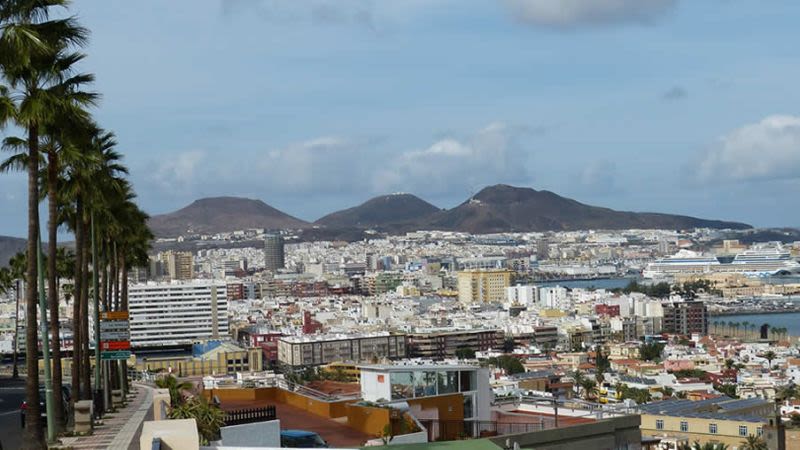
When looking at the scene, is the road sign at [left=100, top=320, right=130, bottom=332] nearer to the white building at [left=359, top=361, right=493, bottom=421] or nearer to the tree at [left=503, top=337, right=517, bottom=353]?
the white building at [left=359, top=361, right=493, bottom=421]

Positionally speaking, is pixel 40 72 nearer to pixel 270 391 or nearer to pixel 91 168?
pixel 91 168

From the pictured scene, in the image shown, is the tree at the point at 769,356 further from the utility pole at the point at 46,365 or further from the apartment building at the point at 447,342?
the utility pole at the point at 46,365

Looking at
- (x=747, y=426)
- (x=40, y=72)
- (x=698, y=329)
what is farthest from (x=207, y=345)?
(x=40, y=72)

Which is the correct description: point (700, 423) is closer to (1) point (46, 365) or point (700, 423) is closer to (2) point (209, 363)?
(1) point (46, 365)

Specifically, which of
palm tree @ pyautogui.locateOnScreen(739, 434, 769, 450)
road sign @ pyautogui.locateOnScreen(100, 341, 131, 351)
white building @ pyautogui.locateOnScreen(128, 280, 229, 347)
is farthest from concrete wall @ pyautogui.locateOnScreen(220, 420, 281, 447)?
white building @ pyautogui.locateOnScreen(128, 280, 229, 347)

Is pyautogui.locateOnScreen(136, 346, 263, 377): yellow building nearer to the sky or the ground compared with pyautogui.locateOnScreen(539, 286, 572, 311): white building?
nearer to the sky

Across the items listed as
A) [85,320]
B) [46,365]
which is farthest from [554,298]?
[46,365]

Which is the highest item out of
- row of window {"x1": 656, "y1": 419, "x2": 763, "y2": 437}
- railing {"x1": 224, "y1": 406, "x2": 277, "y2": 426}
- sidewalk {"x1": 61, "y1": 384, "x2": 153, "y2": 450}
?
railing {"x1": 224, "y1": 406, "x2": 277, "y2": 426}
